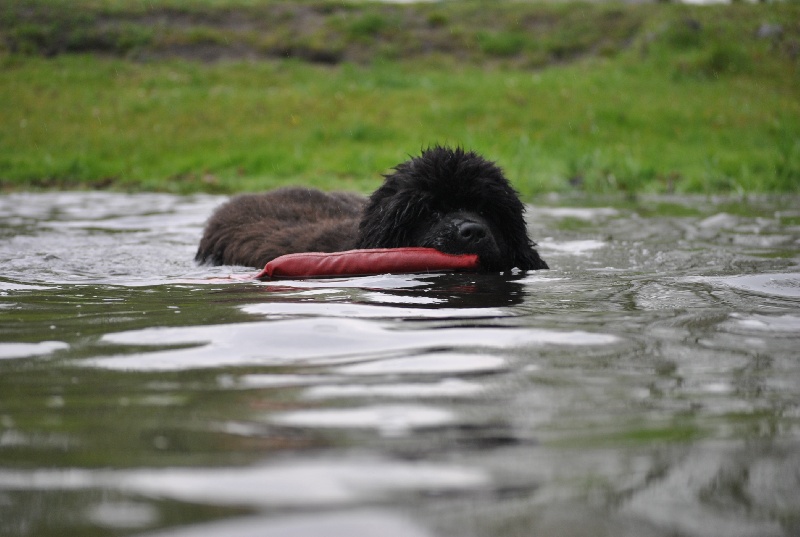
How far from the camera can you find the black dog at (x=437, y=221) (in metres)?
5.26

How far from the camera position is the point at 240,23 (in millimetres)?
30938

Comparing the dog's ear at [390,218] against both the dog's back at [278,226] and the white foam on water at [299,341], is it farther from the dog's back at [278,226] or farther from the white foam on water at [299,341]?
the white foam on water at [299,341]

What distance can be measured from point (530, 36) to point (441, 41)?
10.2ft

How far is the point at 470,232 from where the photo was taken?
16.9ft

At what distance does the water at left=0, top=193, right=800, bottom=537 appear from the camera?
1624 mm

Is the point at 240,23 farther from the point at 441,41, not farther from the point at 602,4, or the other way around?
the point at 602,4

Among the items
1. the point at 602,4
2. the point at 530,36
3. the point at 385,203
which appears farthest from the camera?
the point at 602,4

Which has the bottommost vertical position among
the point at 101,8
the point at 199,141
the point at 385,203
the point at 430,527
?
the point at 430,527

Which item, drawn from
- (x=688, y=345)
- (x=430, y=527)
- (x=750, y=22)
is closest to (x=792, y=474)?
(x=430, y=527)

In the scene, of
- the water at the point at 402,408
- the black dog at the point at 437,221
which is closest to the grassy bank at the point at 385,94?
the black dog at the point at 437,221

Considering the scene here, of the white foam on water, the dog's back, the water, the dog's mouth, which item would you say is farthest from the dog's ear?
the white foam on water

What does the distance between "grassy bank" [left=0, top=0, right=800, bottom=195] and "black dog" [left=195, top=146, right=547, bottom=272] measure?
6.91 meters

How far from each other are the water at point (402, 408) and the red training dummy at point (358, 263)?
0.62ft

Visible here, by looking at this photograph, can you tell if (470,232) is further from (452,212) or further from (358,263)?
(358,263)
